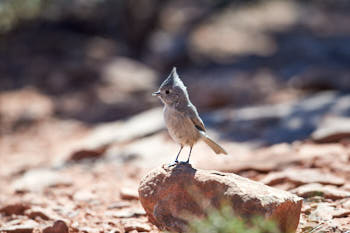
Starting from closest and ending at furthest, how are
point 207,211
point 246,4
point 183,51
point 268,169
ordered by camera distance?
point 207,211 → point 268,169 → point 246,4 → point 183,51

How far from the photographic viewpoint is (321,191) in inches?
181

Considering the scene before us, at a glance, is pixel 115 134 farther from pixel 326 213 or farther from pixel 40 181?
pixel 326 213

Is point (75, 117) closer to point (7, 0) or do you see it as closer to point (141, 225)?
point (7, 0)

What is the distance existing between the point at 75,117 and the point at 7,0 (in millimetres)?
2809

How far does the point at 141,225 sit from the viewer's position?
4.12 m

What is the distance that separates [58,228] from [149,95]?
8.03 m

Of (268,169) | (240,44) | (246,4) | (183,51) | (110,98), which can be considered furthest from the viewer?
(240,44)

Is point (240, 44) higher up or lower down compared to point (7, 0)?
higher up

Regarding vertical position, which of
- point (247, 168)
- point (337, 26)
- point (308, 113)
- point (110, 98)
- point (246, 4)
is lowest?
point (247, 168)

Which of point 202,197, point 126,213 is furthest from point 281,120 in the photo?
point 202,197

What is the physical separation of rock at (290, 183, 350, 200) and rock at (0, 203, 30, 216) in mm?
2650

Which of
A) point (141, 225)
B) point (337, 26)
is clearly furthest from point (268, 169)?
point (337, 26)

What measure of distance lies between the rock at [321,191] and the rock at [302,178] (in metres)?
0.13

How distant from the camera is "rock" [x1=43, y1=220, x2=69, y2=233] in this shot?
4055mm
